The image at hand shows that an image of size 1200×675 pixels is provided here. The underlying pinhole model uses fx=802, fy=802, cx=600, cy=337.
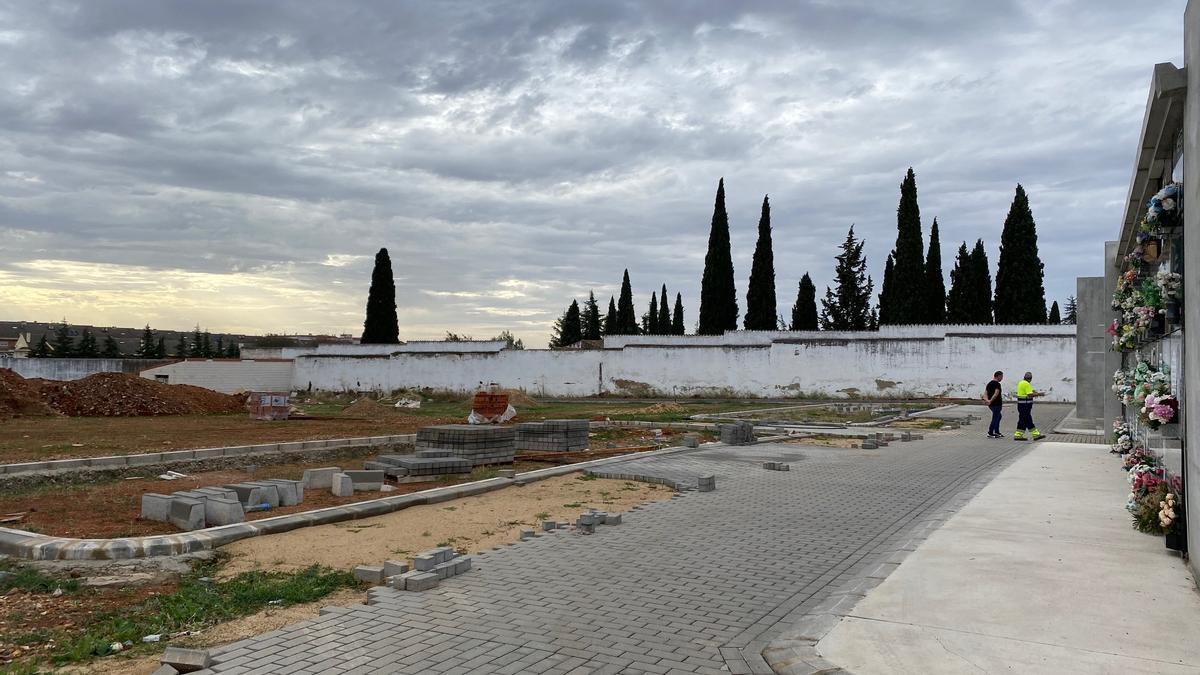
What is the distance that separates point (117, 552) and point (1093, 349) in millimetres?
24522

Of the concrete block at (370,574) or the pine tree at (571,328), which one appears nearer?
the concrete block at (370,574)

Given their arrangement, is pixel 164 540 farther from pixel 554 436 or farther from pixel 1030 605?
pixel 554 436

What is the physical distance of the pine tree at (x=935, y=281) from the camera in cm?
5238

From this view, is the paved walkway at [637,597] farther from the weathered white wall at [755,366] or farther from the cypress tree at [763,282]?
the cypress tree at [763,282]

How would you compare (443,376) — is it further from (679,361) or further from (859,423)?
(859,423)

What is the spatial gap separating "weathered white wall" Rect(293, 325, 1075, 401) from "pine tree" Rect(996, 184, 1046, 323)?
1022 cm

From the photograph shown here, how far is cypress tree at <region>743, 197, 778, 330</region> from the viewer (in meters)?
51.6

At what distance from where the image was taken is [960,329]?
4094cm

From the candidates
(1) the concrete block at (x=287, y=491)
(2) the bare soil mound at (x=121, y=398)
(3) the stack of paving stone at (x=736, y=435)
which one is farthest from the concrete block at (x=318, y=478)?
(2) the bare soil mound at (x=121, y=398)

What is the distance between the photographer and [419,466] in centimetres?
1305

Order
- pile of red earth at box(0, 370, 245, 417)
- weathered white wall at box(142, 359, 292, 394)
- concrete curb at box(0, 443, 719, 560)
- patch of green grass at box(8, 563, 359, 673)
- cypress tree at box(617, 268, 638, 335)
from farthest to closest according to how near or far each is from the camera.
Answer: cypress tree at box(617, 268, 638, 335), weathered white wall at box(142, 359, 292, 394), pile of red earth at box(0, 370, 245, 417), concrete curb at box(0, 443, 719, 560), patch of green grass at box(8, 563, 359, 673)

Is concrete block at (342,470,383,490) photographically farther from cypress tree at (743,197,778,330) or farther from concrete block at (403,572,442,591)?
cypress tree at (743,197,778,330)

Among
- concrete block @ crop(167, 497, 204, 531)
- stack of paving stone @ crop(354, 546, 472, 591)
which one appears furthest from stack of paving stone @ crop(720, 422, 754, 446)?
stack of paving stone @ crop(354, 546, 472, 591)

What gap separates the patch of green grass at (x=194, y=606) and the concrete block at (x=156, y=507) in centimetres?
244
